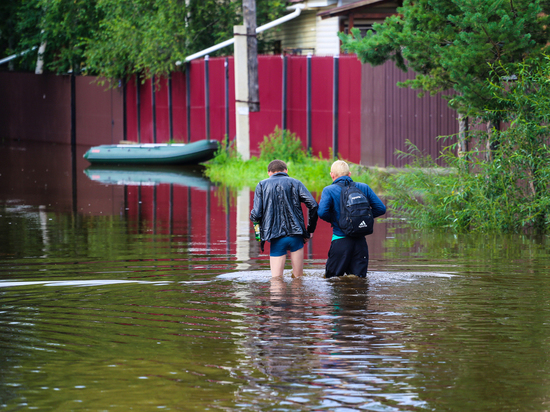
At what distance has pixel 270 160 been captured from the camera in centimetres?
2203

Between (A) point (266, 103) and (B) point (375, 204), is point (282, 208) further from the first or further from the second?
(A) point (266, 103)

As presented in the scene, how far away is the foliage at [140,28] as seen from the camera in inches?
1090

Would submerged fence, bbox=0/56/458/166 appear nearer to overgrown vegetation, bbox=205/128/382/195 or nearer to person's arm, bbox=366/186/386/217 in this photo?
overgrown vegetation, bbox=205/128/382/195

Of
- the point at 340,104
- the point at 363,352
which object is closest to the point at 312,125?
the point at 340,104

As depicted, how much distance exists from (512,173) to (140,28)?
61.8 ft

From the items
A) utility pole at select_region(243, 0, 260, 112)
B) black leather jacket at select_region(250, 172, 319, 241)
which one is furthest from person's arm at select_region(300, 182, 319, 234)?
utility pole at select_region(243, 0, 260, 112)

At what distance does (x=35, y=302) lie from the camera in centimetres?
Answer: 790

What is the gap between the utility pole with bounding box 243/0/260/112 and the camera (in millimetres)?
22609

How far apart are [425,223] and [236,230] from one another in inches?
107

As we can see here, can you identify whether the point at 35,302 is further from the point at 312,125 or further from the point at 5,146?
the point at 5,146

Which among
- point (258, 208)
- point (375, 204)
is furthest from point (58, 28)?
point (375, 204)

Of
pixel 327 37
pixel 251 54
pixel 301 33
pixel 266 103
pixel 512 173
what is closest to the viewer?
pixel 512 173

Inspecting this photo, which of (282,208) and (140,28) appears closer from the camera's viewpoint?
(282,208)

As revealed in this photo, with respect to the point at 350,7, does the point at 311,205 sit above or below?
below
